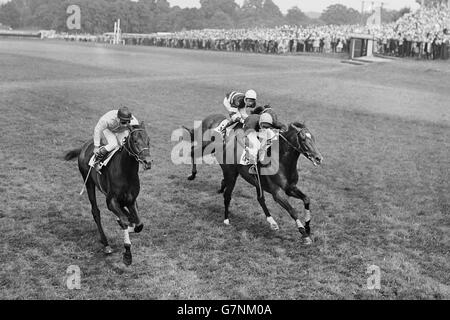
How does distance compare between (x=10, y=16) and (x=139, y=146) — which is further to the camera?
(x=10, y=16)

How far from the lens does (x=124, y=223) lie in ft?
26.0

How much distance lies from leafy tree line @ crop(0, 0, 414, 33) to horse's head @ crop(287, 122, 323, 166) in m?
77.0

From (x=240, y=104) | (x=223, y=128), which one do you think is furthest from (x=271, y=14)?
(x=223, y=128)

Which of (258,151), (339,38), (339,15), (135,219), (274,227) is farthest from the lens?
(339,15)

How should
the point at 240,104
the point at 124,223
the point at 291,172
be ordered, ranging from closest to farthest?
the point at 124,223, the point at 291,172, the point at 240,104

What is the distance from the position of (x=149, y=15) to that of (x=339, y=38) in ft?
222

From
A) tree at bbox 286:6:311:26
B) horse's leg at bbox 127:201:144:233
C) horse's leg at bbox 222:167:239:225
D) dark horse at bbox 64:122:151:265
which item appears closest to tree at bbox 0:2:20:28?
tree at bbox 286:6:311:26

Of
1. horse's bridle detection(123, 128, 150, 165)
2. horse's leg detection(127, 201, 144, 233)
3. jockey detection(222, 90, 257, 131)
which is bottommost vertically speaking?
horse's leg detection(127, 201, 144, 233)

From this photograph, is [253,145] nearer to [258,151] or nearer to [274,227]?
[258,151]

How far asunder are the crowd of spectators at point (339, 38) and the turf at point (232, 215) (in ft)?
54.5

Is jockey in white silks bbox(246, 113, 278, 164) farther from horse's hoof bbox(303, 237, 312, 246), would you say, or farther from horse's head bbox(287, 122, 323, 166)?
horse's hoof bbox(303, 237, 312, 246)

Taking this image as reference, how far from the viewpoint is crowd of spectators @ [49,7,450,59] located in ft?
129

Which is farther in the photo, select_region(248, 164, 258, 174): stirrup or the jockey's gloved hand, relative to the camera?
select_region(248, 164, 258, 174): stirrup

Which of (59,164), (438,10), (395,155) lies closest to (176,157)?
(59,164)
